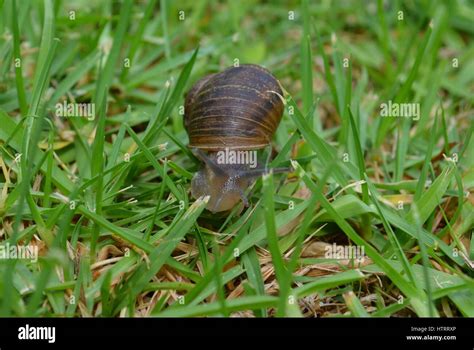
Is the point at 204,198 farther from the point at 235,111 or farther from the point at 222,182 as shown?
the point at 235,111

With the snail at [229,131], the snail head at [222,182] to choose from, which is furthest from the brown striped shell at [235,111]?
the snail head at [222,182]

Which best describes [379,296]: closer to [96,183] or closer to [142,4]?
[96,183]

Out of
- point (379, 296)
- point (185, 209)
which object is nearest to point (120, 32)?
point (185, 209)

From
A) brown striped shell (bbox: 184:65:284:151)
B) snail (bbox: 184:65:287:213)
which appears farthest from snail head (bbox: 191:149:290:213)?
brown striped shell (bbox: 184:65:284:151)

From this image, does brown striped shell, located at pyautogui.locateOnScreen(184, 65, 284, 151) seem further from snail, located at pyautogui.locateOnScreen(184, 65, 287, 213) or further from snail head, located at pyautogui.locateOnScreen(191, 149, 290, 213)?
snail head, located at pyautogui.locateOnScreen(191, 149, 290, 213)

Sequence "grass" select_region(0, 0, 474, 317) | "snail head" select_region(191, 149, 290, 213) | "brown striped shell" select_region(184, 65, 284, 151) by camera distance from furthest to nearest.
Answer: "brown striped shell" select_region(184, 65, 284, 151) → "snail head" select_region(191, 149, 290, 213) → "grass" select_region(0, 0, 474, 317)

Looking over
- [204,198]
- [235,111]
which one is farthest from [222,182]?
[235,111]
